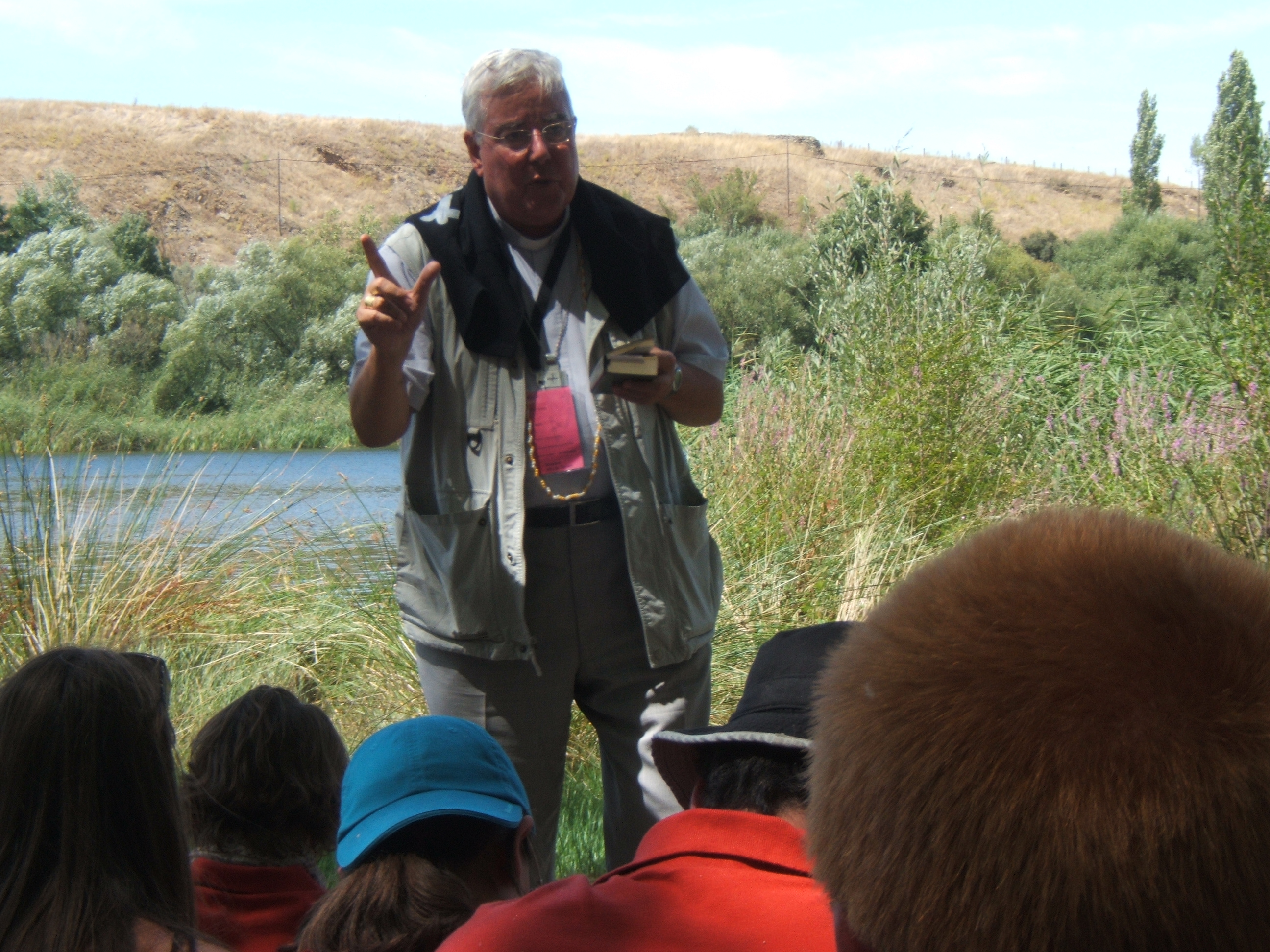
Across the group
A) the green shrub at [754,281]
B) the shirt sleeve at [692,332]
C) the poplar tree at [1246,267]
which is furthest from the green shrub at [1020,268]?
the shirt sleeve at [692,332]

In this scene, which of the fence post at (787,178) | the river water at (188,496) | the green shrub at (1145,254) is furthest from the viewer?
the fence post at (787,178)

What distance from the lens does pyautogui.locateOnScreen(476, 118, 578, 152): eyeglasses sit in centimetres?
243

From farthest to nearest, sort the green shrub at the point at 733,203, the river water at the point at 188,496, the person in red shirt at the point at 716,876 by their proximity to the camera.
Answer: the green shrub at the point at 733,203
the river water at the point at 188,496
the person in red shirt at the point at 716,876

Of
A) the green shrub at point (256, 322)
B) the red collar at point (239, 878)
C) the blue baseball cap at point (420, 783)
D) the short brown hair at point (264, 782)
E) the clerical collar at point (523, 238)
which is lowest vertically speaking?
the green shrub at point (256, 322)

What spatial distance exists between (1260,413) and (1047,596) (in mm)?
5209

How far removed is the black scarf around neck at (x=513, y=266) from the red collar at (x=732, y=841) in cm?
129

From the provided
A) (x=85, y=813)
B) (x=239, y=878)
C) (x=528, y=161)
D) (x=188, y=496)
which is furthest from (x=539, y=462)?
(x=188, y=496)

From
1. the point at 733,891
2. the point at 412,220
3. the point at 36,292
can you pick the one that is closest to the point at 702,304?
the point at 412,220

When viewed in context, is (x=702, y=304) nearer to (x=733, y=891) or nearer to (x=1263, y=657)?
(x=733, y=891)

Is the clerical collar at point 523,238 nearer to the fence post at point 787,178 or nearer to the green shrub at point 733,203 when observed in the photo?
the green shrub at point 733,203

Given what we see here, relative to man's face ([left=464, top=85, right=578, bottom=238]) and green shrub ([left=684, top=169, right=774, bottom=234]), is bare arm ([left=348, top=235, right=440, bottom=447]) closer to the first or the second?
man's face ([left=464, top=85, right=578, bottom=238])

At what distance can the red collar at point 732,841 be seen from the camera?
1.25 m

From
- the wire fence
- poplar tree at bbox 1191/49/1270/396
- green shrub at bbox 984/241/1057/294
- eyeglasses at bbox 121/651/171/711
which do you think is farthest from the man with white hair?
the wire fence

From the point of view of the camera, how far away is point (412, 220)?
2.51 meters
